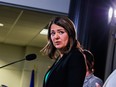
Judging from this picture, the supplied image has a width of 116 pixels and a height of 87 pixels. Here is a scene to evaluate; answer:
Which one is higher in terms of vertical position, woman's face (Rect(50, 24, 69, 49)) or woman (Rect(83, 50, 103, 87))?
woman's face (Rect(50, 24, 69, 49))

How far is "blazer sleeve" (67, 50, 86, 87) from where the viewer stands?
1.15m

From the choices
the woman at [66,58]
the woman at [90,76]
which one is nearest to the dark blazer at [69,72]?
the woman at [66,58]

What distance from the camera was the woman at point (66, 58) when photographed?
116 centimetres

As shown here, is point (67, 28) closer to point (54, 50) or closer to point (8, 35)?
point (54, 50)

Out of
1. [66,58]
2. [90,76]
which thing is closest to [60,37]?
[66,58]

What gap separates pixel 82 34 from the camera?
2.01 m

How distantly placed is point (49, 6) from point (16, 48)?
13.0 feet

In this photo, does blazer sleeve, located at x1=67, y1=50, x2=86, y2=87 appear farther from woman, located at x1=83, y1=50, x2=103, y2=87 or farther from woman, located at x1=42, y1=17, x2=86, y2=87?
woman, located at x1=83, y1=50, x2=103, y2=87

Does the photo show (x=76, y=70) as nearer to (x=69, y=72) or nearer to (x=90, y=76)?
(x=69, y=72)

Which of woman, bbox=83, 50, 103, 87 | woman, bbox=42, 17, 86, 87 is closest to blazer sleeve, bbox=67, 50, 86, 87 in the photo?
woman, bbox=42, 17, 86, 87

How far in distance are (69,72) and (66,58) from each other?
75 millimetres

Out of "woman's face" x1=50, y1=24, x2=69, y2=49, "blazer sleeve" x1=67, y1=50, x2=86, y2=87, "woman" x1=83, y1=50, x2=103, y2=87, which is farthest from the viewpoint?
"woman" x1=83, y1=50, x2=103, y2=87

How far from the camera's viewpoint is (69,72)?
1.18 metres

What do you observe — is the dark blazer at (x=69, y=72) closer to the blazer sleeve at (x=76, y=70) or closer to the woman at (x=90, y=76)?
the blazer sleeve at (x=76, y=70)
